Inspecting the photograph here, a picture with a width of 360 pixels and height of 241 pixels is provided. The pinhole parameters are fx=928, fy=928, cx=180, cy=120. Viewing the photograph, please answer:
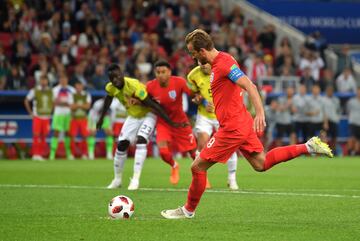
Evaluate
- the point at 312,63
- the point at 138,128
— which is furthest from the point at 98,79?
the point at 138,128

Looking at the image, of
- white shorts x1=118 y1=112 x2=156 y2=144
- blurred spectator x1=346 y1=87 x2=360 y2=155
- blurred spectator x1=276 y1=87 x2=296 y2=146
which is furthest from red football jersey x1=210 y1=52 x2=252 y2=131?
blurred spectator x1=346 y1=87 x2=360 y2=155

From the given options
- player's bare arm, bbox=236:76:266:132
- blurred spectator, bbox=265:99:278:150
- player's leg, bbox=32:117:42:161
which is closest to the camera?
player's bare arm, bbox=236:76:266:132

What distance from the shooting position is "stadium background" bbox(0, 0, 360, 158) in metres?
27.9

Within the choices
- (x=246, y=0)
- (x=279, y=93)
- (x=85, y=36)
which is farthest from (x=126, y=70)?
(x=246, y=0)

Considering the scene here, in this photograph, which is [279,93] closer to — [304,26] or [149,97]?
[304,26]

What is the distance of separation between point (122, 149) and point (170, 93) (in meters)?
1.34

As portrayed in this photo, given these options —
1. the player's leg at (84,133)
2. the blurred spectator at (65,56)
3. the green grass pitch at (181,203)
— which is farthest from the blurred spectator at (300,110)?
the green grass pitch at (181,203)

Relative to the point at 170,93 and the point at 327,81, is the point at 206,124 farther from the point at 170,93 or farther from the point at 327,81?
the point at 327,81

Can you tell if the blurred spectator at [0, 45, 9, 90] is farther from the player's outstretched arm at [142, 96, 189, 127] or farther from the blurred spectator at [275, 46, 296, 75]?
the player's outstretched arm at [142, 96, 189, 127]

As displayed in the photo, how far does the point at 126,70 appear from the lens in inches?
1136

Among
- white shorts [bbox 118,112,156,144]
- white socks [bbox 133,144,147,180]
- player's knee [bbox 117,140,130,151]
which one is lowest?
white socks [bbox 133,144,147,180]

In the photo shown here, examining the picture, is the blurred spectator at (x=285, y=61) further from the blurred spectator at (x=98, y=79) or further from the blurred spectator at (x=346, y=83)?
the blurred spectator at (x=98, y=79)

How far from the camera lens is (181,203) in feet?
42.3

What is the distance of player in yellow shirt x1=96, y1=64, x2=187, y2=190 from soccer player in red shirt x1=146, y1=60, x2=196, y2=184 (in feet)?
0.96
